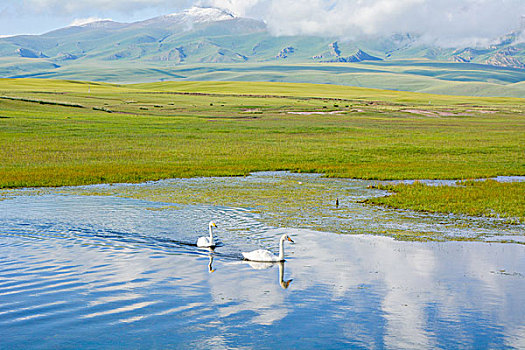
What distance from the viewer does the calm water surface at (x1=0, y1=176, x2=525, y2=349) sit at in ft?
42.7

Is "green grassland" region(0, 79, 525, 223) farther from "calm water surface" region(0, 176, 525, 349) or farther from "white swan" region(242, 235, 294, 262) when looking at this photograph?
"white swan" region(242, 235, 294, 262)

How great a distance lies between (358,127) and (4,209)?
65570mm

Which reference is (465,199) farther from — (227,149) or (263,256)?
(227,149)

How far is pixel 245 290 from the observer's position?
16.2 m

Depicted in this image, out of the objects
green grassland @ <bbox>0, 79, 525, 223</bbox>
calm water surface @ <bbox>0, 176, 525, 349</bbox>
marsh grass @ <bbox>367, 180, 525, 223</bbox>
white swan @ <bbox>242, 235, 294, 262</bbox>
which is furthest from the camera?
green grassland @ <bbox>0, 79, 525, 223</bbox>

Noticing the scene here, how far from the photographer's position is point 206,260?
62.7 feet

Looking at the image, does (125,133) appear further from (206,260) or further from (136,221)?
(206,260)

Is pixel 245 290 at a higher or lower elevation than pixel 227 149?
lower

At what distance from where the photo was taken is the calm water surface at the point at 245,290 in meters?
13.0

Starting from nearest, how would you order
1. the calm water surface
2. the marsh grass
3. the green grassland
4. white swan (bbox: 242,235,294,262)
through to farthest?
the calm water surface < white swan (bbox: 242,235,294,262) < the marsh grass < the green grassland

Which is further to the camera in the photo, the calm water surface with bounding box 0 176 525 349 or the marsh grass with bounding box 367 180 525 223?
the marsh grass with bounding box 367 180 525 223

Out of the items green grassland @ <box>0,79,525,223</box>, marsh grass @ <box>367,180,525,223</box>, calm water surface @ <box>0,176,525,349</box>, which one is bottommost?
calm water surface @ <box>0,176,525,349</box>

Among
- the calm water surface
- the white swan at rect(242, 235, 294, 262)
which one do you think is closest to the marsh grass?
the calm water surface

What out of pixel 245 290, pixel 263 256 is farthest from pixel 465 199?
pixel 245 290
